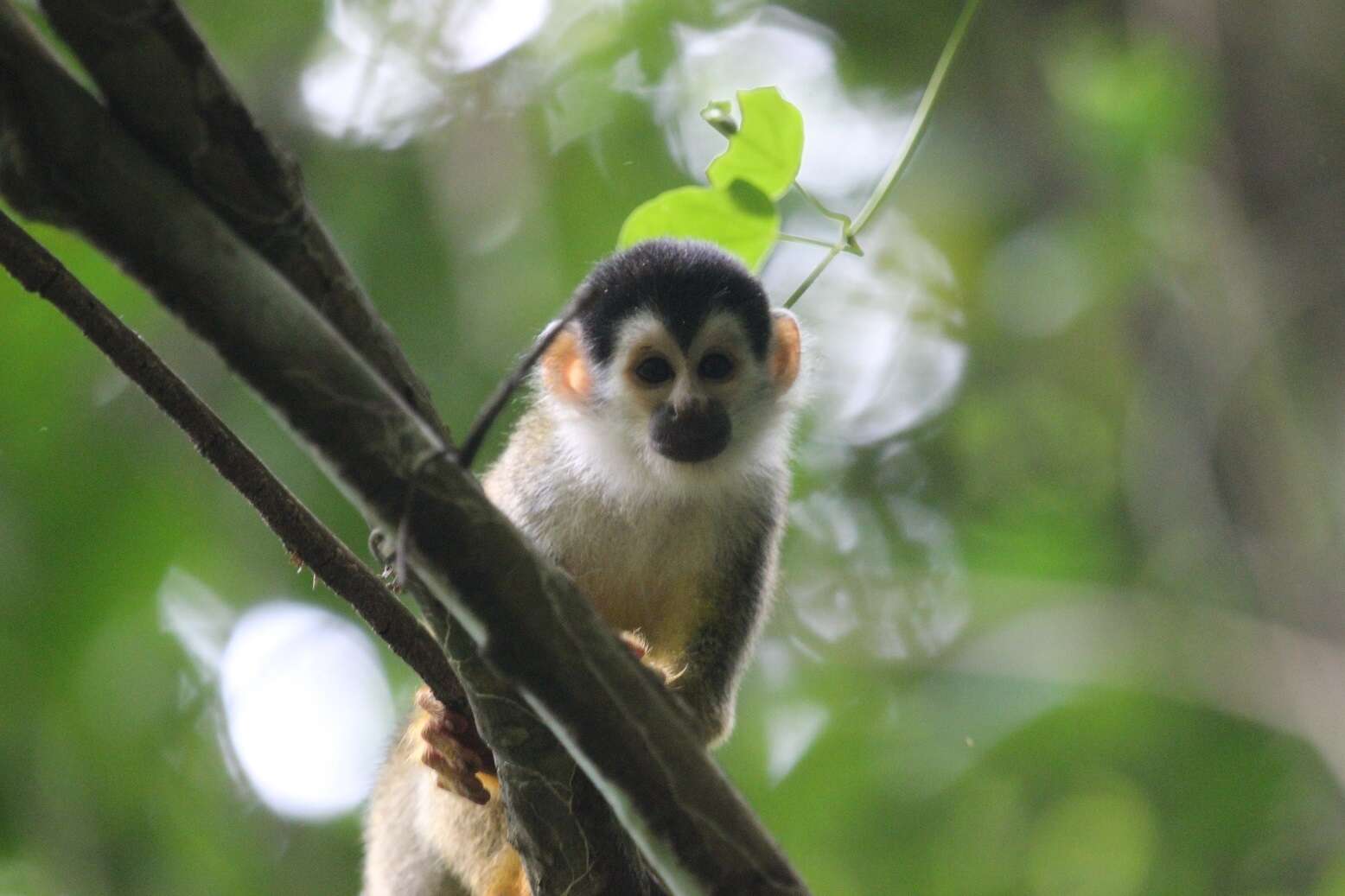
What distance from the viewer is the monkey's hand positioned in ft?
8.36

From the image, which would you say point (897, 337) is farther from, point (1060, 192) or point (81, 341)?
point (81, 341)

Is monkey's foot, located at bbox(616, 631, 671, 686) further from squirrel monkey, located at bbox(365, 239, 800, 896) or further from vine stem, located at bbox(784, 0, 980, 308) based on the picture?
vine stem, located at bbox(784, 0, 980, 308)

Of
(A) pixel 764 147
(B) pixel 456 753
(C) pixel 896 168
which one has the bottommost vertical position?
(B) pixel 456 753

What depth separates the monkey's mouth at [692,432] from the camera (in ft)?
9.87

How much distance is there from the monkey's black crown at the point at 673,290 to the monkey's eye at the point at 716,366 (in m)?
0.08

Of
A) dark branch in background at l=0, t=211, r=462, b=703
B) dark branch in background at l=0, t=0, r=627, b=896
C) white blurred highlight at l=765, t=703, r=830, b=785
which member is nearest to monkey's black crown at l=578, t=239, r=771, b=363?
dark branch in background at l=0, t=211, r=462, b=703

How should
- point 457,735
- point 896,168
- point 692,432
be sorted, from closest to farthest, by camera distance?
point 896,168
point 457,735
point 692,432

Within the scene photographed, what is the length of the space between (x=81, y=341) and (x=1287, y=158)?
4.80m

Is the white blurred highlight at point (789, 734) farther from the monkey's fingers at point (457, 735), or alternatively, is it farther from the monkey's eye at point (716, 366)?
the monkey's fingers at point (457, 735)

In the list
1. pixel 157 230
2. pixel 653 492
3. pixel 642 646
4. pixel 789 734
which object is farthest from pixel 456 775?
pixel 789 734

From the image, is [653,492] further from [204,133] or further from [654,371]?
[204,133]

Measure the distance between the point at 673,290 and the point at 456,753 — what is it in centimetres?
113

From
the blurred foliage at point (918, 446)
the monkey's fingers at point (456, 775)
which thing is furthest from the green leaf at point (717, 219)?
the blurred foliage at point (918, 446)

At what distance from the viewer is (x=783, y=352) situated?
344cm
